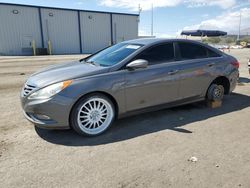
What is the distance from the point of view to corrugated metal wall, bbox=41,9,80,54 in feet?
98.5

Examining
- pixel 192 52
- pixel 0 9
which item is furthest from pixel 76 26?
pixel 192 52

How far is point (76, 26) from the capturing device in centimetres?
3188

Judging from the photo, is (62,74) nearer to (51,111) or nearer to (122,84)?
(51,111)

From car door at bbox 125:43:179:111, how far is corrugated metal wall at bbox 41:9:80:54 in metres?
28.3

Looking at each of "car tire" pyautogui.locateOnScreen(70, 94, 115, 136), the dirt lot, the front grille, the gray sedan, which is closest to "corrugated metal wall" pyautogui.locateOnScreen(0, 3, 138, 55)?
the dirt lot

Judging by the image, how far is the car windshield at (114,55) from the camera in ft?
14.1

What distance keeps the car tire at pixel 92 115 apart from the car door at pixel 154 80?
0.39 m

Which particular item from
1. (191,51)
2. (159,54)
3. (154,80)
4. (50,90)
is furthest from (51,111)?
(191,51)

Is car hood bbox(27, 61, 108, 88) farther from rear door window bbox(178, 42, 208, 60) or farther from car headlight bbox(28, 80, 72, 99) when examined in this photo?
rear door window bbox(178, 42, 208, 60)

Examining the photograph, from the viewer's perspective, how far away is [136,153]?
3.36 meters

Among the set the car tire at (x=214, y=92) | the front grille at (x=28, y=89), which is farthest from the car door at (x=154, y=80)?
the front grille at (x=28, y=89)

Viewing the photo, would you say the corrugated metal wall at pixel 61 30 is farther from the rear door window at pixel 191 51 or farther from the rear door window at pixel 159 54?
the rear door window at pixel 159 54

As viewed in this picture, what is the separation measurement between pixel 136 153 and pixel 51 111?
1.39 meters

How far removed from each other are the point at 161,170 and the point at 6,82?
743 centimetres
